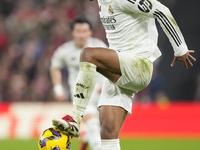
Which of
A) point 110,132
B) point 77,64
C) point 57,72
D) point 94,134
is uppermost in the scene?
point 77,64

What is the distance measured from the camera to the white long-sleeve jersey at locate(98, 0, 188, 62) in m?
3.79

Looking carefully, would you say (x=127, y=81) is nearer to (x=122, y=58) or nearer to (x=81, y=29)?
(x=122, y=58)

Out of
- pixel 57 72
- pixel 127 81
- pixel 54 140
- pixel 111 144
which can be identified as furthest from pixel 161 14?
pixel 57 72

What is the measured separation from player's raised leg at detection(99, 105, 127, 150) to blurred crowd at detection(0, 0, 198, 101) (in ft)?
26.9

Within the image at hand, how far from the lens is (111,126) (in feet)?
13.5

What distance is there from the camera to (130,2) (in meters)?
3.77

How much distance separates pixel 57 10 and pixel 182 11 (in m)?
4.70

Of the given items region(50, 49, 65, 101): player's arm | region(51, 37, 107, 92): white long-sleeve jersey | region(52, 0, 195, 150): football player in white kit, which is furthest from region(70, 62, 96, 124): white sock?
region(50, 49, 65, 101): player's arm

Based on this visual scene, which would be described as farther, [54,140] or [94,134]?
[94,134]

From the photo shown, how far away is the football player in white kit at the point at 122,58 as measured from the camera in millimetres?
3632

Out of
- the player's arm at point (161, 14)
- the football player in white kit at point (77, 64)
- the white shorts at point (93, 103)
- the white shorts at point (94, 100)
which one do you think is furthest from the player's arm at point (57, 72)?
the player's arm at point (161, 14)

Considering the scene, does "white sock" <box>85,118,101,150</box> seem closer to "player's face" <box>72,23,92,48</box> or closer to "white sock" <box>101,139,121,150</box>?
"player's face" <box>72,23,92,48</box>

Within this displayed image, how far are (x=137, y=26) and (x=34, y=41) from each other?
10083 millimetres

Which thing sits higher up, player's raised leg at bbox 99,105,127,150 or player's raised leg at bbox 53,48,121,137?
player's raised leg at bbox 53,48,121,137
